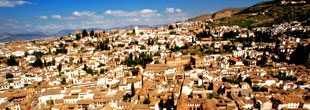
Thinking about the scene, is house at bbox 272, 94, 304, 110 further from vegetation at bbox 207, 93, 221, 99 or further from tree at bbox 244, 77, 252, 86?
vegetation at bbox 207, 93, 221, 99

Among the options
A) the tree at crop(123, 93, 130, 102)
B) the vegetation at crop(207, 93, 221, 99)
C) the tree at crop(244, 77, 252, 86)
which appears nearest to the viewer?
the vegetation at crop(207, 93, 221, 99)

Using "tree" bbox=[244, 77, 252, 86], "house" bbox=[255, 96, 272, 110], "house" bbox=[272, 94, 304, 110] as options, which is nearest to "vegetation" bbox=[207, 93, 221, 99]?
"house" bbox=[255, 96, 272, 110]

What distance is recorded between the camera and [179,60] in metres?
36.3

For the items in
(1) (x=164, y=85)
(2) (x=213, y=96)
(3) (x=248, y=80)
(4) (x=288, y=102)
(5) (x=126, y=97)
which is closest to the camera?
(4) (x=288, y=102)

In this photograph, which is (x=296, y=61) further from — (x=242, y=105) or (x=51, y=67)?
(x=51, y=67)

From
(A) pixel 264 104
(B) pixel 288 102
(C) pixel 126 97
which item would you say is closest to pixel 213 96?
(A) pixel 264 104

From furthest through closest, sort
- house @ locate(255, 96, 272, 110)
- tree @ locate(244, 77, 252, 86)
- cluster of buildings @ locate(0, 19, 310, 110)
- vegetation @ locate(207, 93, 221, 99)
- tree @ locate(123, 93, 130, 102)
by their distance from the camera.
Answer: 1. tree @ locate(244, 77, 252, 86)
2. tree @ locate(123, 93, 130, 102)
3. vegetation @ locate(207, 93, 221, 99)
4. cluster of buildings @ locate(0, 19, 310, 110)
5. house @ locate(255, 96, 272, 110)

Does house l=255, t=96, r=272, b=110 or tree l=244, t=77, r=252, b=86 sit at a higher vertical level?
tree l=244, t=77, r=252, b=86

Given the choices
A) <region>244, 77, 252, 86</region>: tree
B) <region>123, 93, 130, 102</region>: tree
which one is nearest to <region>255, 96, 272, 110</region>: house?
<region>244, 77, 252, 86</region>: tree

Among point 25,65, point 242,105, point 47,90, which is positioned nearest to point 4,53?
point 25,65

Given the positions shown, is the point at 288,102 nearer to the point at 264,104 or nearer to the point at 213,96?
the point at 264,104

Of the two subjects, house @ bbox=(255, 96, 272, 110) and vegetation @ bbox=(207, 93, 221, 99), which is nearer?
house @ bbox=(255, 96, 272, 110)

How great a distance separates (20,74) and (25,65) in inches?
307

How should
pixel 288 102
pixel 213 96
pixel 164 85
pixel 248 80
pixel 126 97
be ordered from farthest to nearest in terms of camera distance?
pixel 248 80 → pixel 164 85 → pixel 126 97 → pixel 213 96 → pixel 288 102
